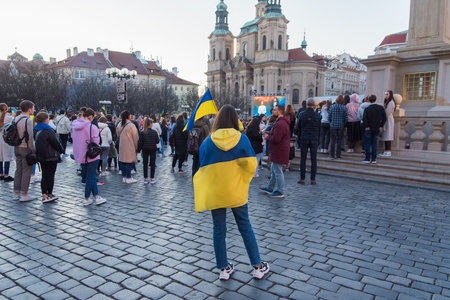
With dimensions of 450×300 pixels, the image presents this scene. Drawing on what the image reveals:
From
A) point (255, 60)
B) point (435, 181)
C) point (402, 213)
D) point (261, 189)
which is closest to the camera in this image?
point (402, 213)

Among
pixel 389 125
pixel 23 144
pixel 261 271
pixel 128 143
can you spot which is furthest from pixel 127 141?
pixel 389 125

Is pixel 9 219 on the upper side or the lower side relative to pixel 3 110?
lower

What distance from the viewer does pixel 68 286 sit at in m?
3.59

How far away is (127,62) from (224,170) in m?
85.4

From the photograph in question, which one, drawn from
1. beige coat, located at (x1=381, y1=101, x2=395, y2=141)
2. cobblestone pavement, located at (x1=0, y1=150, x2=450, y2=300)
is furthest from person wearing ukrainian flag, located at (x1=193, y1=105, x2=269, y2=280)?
beige coat, located at (x1=381, y1=101, x2=395, y2=141)

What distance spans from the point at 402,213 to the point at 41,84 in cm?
3697

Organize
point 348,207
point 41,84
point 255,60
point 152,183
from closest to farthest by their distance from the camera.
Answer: point 348,207, point 152,183, point 41,84, point 255,60

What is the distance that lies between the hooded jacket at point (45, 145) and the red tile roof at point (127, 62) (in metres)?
76.7

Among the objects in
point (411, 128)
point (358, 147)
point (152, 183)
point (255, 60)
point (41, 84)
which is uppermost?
point (255, 60)

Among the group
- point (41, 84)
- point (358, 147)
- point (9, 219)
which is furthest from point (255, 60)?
point (9, 219)

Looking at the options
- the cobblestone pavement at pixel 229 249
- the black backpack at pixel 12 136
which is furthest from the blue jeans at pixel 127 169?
the black backpack at pixel 12 136

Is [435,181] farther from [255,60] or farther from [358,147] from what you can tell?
[255,60]

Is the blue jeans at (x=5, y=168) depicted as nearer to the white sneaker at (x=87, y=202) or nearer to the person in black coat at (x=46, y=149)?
the person in black coat at (x=46, y=149)

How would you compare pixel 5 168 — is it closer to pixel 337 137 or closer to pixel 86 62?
pixel 337 137
